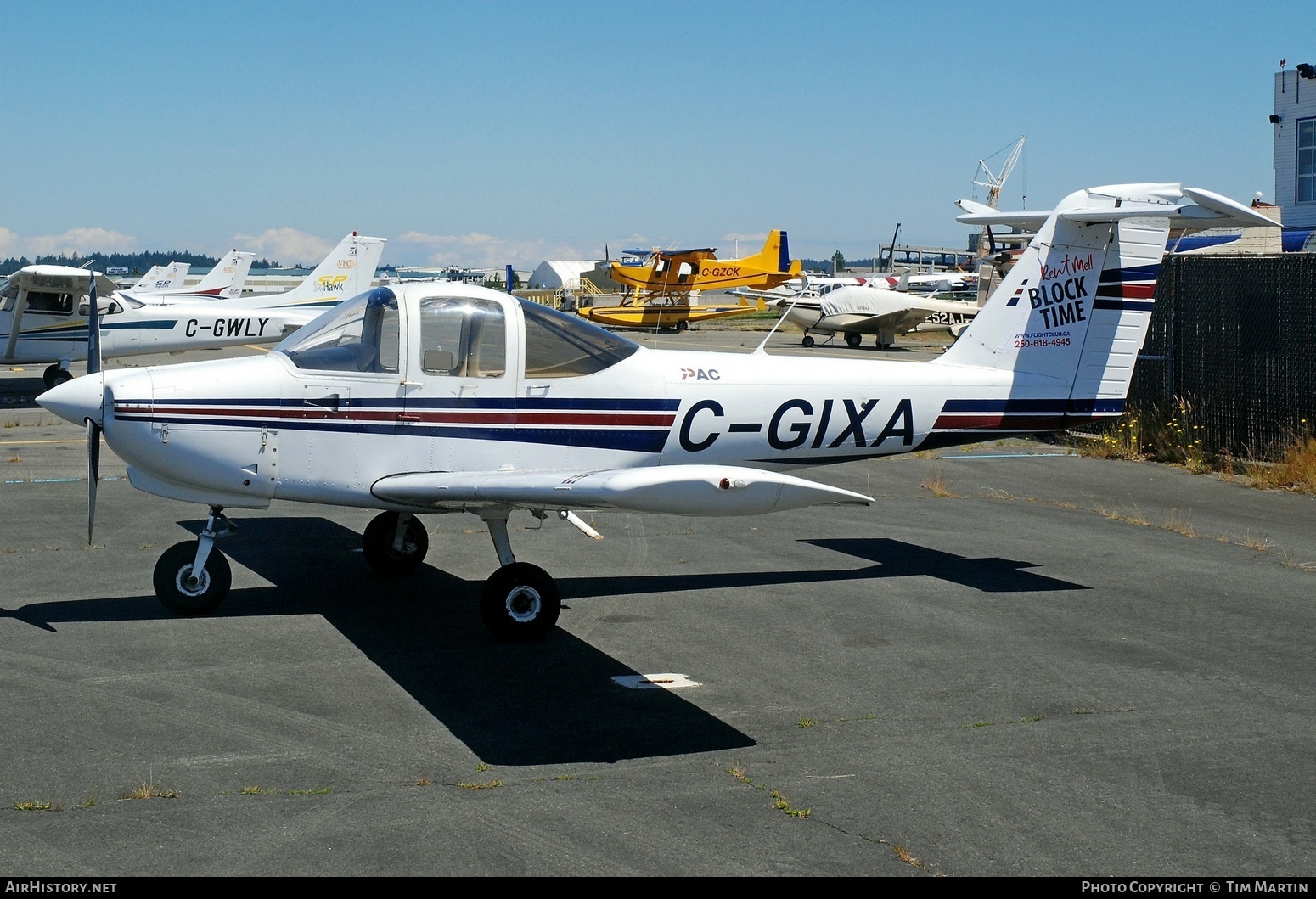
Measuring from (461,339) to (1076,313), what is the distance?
4934 mm

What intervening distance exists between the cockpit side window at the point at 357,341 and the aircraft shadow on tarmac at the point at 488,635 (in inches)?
64.6

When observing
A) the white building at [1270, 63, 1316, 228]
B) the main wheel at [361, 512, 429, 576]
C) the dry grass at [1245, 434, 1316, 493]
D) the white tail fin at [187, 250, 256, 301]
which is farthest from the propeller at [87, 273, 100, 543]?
the white building at [1270, 63, 1316, 228]

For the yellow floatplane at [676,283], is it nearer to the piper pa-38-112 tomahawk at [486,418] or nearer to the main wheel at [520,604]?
the piper pa-38-112 tomahawk at [486,418]

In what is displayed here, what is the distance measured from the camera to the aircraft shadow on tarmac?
5.58 metres

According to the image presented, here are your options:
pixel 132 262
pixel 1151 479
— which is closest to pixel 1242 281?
pixel 1151 479

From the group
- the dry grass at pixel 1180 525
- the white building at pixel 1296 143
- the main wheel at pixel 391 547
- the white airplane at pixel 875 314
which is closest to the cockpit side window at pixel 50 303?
the main wheel at pixel 391 547

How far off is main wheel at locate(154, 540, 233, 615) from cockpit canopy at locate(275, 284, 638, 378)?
55.6 inches

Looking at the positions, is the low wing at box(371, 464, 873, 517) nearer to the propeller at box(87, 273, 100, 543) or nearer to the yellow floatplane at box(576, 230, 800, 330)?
the propeller at box(87, 273, 100, 543)

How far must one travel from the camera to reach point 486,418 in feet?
25.1

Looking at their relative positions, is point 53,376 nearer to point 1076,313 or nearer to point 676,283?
point 1076,313

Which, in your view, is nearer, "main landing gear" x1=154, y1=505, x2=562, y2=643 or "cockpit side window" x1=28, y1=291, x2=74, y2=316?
"main landing gear" x1=154, y1=505, x2=562, y2=643

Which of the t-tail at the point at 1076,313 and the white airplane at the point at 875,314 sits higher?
the white airplane at the point at 875,314

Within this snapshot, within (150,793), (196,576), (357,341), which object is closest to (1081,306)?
(357,341)

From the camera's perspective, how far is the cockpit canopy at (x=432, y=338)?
298 inches
